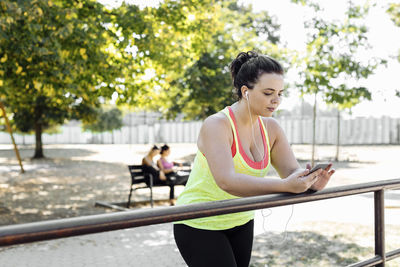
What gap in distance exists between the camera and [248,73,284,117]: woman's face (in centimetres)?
199

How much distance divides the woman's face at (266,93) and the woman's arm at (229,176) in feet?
0.67

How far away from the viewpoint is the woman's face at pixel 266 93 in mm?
1993

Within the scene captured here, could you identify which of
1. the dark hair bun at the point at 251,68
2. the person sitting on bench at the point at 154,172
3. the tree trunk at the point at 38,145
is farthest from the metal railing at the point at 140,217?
the tree trunk at the point at 38,145

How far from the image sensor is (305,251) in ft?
18.9

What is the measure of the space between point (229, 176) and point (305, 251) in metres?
4.30

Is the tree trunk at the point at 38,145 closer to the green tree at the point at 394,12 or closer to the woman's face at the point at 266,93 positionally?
the green tree at the point at 394,12

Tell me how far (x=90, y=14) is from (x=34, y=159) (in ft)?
59.5

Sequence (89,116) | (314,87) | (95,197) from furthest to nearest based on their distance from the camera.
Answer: (89,116), (314,87), (95,197)

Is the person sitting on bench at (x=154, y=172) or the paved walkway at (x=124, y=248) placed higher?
the person sitting on bench at (x=154, y=172)

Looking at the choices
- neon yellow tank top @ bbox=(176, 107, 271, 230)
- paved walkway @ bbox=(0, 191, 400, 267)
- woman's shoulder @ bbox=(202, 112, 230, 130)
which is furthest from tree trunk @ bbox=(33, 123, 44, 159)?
woman's shoulder @ bbox=(202, 112, 230, 130)

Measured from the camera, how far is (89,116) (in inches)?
1003

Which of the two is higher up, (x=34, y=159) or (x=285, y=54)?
(x=285, y=54)

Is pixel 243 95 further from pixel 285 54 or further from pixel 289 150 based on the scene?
pixel 285 54

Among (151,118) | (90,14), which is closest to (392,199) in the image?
(90,14)
